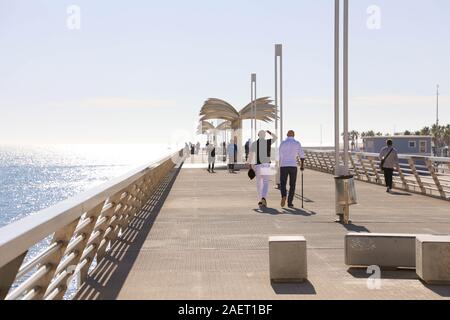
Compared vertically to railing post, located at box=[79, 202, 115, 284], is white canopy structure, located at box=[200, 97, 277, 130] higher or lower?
higher

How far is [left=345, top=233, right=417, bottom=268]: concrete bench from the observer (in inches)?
355

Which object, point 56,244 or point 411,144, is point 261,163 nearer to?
point 56,244

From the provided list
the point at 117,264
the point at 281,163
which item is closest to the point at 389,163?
the point at 281,163

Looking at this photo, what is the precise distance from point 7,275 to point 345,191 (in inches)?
397

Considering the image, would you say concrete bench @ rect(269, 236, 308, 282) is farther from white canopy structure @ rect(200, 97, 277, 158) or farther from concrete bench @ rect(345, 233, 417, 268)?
white canopy structure @ rect(200, 97, 277, 158)

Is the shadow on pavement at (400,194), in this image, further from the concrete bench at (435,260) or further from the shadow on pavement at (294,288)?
the shadow on pavement at (294,288)

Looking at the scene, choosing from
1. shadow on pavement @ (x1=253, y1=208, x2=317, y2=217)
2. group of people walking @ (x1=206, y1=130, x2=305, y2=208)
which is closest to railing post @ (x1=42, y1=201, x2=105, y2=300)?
shadow on pavement @ (x1=253, y1=208, x2=317, y2=217)

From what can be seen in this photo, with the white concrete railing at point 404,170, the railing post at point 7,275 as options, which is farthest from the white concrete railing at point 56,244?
the white concrete railing at point 404,170

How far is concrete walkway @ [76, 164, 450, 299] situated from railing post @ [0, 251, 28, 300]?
98.0 inches
